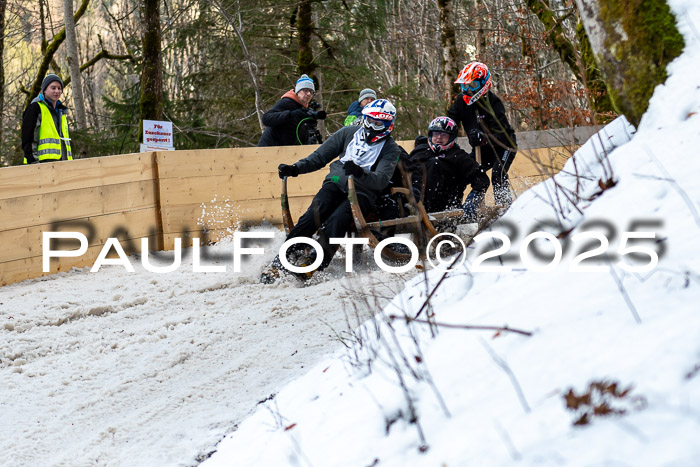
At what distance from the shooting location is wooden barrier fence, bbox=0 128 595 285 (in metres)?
7.12

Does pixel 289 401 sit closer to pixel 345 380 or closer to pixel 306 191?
pixel 345 380

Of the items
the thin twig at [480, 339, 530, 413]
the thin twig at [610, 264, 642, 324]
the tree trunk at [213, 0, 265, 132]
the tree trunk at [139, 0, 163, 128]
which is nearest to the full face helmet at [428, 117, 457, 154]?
the thin twig at [610, 264, 642, 324]

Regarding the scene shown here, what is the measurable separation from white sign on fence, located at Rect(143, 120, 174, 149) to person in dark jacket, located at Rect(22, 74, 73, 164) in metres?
0.91

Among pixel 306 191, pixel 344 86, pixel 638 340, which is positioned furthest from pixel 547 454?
pixel 344 86

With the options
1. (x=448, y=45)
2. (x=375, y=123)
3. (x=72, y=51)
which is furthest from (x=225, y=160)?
(x=72, y=51)

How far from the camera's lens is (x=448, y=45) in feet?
45.3

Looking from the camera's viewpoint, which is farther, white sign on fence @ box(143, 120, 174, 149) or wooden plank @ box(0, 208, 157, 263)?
white sign on fence @ box(143, 120, 174, 149)

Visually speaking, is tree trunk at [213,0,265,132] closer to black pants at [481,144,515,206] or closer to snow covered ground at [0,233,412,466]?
black pants at [481,144,515,206]

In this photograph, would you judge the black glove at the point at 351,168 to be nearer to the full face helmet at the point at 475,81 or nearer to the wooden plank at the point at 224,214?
the full face helmet at the point at 475,81

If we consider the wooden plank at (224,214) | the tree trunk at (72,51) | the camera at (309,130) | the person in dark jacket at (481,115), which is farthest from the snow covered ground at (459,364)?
the tree trunk at (72,51)

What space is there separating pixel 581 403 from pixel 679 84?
2048mm

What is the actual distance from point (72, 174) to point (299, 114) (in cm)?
282

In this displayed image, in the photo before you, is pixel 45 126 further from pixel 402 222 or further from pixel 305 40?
pixel 305 40

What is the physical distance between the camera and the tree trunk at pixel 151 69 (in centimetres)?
1202
